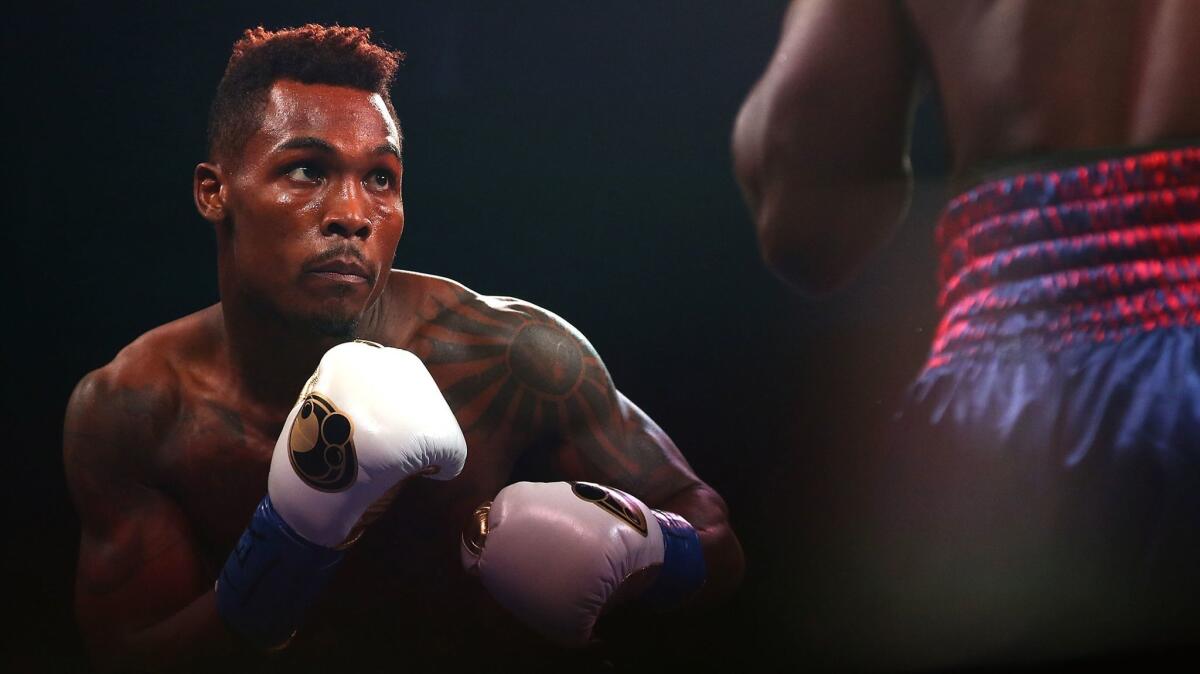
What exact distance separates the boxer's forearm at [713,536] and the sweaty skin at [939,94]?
466mm

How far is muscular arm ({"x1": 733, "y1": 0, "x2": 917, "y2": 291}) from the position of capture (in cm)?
158

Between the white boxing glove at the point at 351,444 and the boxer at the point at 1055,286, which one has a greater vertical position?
the boxer at the point at 1055,286

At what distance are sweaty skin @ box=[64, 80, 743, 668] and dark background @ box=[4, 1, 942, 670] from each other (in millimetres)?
43

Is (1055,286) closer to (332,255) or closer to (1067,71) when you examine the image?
(1067,71)

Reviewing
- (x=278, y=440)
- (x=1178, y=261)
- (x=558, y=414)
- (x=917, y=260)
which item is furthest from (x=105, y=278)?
(x=1178, y=261)

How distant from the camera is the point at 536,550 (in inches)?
72.0

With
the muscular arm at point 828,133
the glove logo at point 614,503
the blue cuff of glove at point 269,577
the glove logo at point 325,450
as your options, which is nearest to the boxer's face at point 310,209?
the glove logo at point 325,450

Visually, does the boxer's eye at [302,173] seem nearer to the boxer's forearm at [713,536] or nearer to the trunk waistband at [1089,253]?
the boxer's forearm at [713,536]

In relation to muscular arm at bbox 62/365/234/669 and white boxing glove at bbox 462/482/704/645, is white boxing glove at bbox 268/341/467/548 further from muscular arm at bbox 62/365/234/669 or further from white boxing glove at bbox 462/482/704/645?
muscular arm at bbox 62/365/234/669

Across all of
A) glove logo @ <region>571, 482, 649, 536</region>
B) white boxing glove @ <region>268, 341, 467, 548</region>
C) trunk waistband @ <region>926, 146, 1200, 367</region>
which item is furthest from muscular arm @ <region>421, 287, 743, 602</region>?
trunk waistband @ <region>926, 146, 1200, 367</region>

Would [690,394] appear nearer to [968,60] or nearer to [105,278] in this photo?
[968,60]

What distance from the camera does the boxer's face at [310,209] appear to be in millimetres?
1901

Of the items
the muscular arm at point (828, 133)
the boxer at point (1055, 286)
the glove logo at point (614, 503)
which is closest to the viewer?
the boxer at point (1055, 286)

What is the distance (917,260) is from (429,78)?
2.90ft
